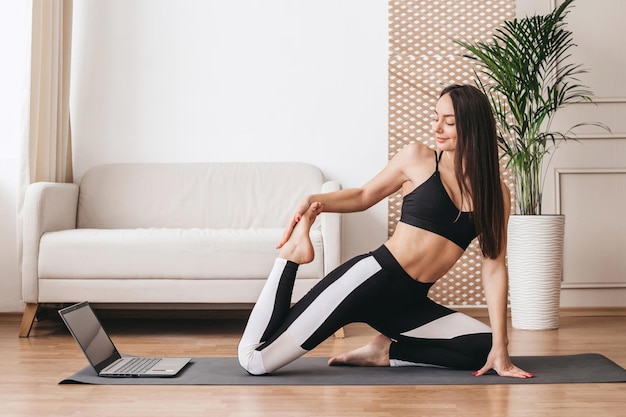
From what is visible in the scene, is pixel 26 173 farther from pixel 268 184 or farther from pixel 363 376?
pixel 363 376

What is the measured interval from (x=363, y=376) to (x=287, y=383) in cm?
26

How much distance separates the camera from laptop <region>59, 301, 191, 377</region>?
7.55ft

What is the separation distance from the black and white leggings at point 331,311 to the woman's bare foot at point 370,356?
0.17 meters

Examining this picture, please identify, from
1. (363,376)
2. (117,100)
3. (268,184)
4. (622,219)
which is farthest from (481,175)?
(117,100)

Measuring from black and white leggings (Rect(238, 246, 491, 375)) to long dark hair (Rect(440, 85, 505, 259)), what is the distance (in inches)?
11.0

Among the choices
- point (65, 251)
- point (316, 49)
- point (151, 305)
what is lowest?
point (151, 305)

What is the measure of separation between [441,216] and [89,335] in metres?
1.20

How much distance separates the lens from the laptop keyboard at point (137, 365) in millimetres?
2343

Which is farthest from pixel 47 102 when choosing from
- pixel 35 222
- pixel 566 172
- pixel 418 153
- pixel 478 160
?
pixel 566 172

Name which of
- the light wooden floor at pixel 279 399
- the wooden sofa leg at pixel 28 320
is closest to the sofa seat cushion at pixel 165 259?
the wooden sofa leg at pixel 28 320

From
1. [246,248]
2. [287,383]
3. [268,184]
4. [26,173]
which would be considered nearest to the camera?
[287,383]

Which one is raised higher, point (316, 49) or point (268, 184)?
point (316, 49)

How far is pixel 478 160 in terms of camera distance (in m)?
2.24

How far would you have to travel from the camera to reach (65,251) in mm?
3260
